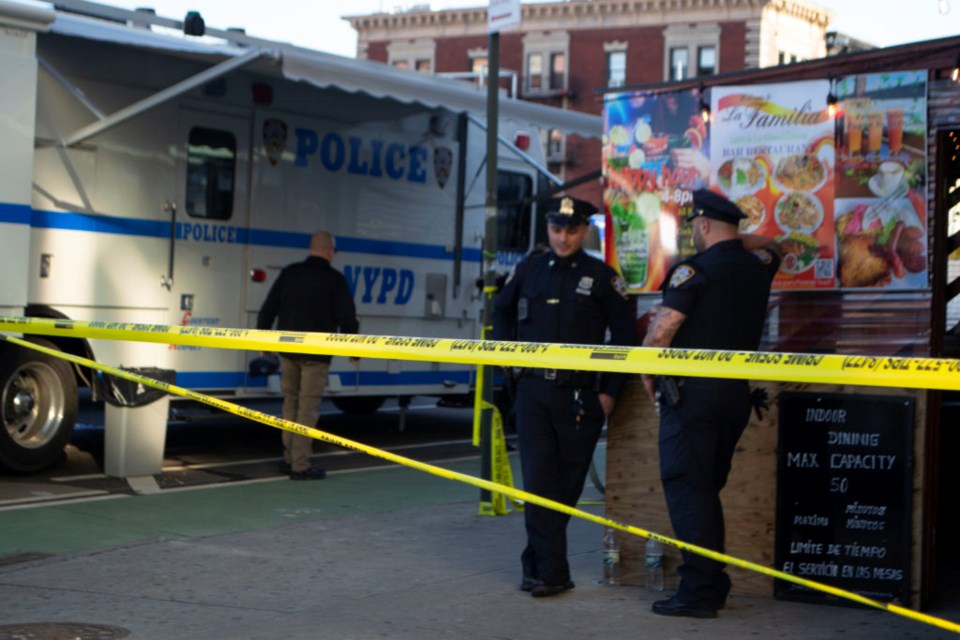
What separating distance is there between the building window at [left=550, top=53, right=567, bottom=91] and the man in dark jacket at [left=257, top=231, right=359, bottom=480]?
55.0 metres

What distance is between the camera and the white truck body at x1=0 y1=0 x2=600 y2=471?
10484 millimetres

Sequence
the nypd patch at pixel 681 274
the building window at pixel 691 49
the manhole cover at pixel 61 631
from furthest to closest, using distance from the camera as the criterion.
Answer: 1. the building window at pixel 691 49
2. the nypd patch at pixel 681 274
3. the manhole cover at pixel 61 631

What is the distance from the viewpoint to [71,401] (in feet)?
35.4

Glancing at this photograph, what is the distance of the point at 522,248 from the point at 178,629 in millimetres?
9763

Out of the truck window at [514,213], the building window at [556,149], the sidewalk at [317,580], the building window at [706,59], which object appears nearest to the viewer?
the sidewalk at [317,580]

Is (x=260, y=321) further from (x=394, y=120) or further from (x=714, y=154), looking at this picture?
(x=714, y=154)

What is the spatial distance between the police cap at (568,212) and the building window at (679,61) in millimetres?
57187

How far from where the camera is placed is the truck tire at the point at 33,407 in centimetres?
1030

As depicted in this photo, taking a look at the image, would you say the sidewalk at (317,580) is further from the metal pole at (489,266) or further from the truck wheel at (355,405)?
the truck wheel at (355,405)

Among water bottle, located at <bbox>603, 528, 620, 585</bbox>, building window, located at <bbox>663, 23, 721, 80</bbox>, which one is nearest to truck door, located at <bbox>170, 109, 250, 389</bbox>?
water bottle, located at <bbox>603, 528, 620, 585</bbox>

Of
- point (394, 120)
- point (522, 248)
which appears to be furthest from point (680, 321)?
point (522, 248)

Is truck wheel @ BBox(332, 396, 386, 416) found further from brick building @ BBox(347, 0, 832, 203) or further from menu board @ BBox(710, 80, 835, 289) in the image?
brick building @ BBox(347, 0, 832, 203)

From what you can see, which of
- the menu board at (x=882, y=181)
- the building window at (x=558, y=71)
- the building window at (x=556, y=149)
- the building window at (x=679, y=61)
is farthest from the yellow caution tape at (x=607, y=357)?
the building window at (x=558, y=71)

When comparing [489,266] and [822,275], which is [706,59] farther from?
[822,275]
